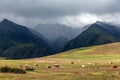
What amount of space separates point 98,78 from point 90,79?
282 cm

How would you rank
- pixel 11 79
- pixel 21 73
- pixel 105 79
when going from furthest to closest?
pixel 21 73 < pixel 105 79 < pixel 11 79

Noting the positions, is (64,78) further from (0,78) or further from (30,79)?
(0,78)

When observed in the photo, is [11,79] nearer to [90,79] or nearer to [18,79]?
[18,79]

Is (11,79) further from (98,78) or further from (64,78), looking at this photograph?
(98,78)

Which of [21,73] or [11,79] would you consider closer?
[11,79]

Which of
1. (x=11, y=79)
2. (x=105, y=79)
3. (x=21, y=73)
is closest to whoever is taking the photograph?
(x=11, y=79)

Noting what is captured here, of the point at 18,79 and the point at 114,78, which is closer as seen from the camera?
the point at 18,79

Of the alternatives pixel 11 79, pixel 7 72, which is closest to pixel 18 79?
pixel 11 79

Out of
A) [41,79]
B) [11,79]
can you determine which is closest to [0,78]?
[11,79]

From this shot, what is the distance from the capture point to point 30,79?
6519cm

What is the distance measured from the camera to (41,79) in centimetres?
6569

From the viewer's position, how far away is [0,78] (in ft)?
213

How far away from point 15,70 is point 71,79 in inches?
708

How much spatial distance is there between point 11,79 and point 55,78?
375 inches
